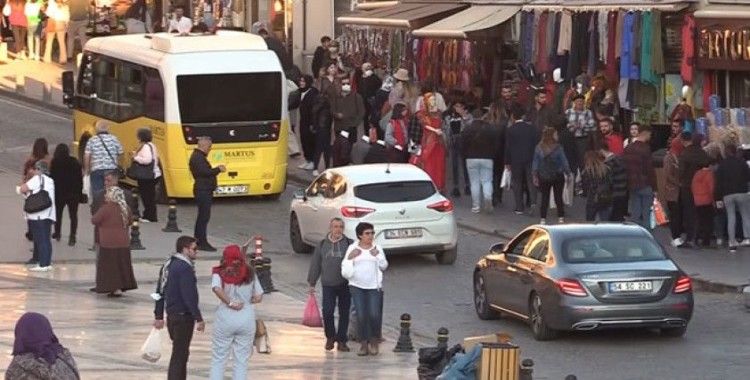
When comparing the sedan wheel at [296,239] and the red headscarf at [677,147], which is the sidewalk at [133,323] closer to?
the sedan wheel at [296,239]

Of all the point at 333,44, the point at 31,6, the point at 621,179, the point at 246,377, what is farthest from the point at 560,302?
the point at 31,6

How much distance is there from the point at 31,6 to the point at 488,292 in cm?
3406

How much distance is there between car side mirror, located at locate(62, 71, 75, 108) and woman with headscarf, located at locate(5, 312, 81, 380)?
81.5 feet

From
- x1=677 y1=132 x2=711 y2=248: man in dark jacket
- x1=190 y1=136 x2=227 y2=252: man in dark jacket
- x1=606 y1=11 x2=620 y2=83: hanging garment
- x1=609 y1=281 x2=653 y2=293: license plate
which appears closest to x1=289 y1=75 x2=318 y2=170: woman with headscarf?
x1=606 y1=11 x2=620 y2=83: hanging garment

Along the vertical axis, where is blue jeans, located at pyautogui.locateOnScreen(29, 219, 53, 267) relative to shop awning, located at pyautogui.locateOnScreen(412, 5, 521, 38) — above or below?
below

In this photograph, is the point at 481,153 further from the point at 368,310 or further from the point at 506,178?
the point at 368,310

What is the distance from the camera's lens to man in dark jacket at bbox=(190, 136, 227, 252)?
1155 inches

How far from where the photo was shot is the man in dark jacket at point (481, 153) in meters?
32.5

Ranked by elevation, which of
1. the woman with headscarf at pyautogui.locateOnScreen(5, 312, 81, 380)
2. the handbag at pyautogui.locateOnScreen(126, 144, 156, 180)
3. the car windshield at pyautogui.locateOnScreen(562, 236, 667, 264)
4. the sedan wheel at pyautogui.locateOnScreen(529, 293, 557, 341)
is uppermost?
the woman with headscarf at pyautogui.locateOnScreen(5, 312, 81, 380)

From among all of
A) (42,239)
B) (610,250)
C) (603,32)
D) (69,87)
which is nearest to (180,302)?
(610,250)

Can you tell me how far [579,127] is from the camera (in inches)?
1294

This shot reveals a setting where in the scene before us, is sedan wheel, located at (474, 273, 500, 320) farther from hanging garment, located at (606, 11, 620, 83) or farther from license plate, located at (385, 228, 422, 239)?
hanging garment, located at (606, 11, 620, 83)

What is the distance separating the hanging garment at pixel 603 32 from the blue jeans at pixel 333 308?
14.2 metres

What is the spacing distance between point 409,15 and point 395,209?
15469 mm
